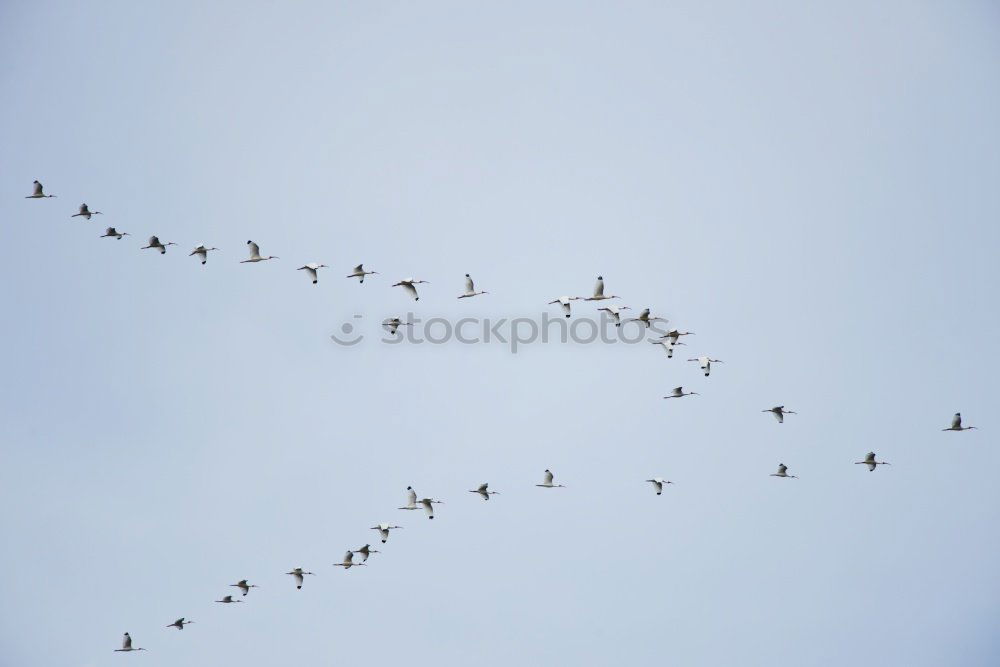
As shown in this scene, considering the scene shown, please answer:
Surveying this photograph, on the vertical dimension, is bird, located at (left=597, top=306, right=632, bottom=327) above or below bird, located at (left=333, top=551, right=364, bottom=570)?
above

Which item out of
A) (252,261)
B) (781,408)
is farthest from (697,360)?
(252,261)

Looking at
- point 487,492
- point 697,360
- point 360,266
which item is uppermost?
point 360,266

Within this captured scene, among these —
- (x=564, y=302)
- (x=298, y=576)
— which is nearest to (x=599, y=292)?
(x=564, y=302)

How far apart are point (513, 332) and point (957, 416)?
3571cm

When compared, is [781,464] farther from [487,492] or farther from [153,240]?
[153,240]

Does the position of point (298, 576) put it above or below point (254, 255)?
below

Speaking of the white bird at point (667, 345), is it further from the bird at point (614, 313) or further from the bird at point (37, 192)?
the bird at point (37, 192)

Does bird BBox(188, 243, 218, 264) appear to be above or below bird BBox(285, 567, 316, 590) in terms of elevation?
above

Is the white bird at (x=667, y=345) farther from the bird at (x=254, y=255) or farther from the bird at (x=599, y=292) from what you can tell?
the bird at (x=254, y=255)

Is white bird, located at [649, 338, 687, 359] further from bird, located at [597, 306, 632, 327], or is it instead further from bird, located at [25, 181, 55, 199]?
bird, located at [25, 181, 55, 199]

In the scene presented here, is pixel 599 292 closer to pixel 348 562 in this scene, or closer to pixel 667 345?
pixel 667 345

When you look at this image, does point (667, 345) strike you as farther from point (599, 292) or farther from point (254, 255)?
point (254, 255)

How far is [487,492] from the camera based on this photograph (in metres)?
79.6

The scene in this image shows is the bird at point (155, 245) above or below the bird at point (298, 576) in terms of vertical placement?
above
